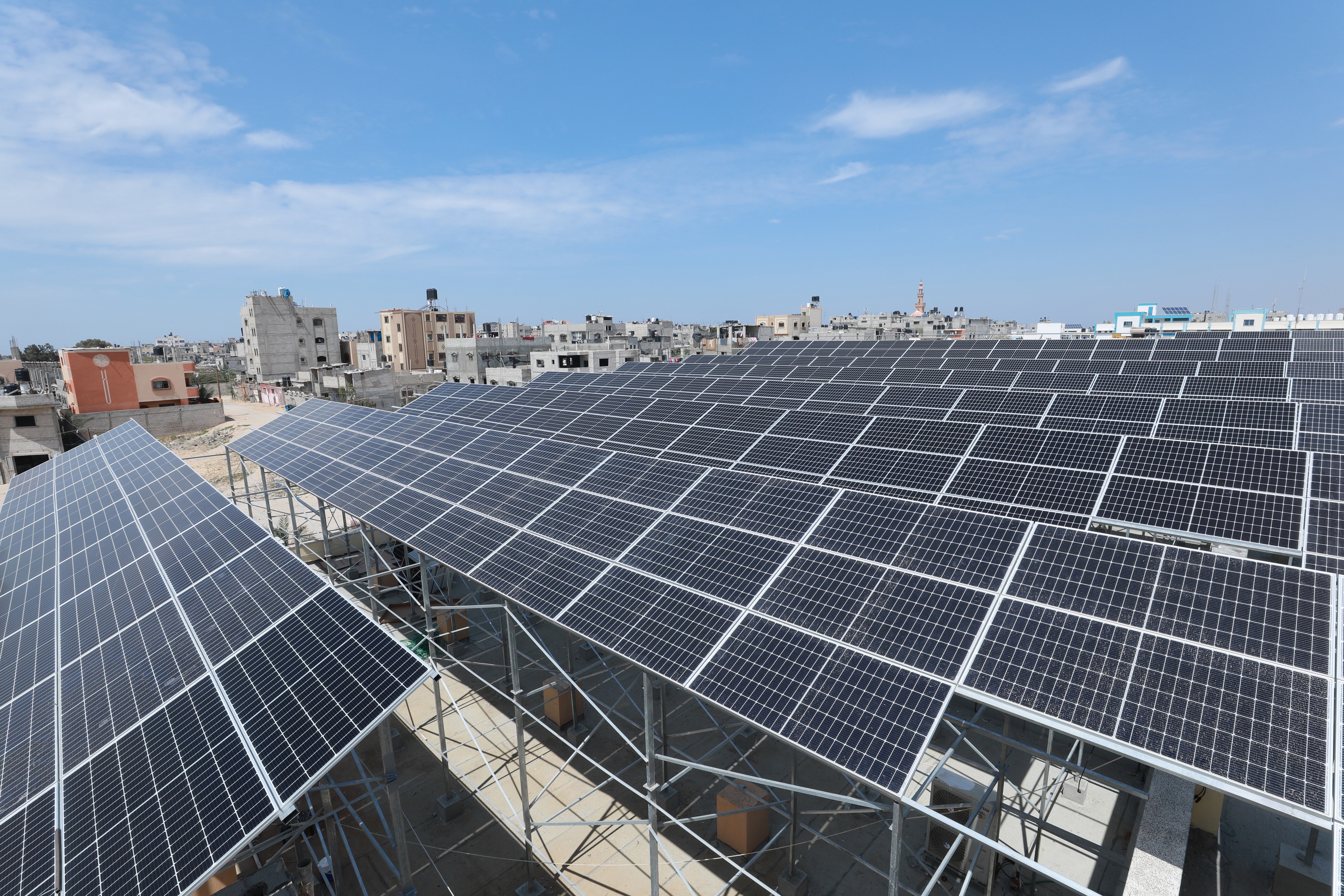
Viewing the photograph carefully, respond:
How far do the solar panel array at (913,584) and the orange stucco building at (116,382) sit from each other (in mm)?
51440

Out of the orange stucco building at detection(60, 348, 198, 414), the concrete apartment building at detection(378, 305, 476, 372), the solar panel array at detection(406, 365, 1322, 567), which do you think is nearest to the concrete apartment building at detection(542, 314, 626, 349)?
the concrete apartment building at detection(378, 305, 476, 372)

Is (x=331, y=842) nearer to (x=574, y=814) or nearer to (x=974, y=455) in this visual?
(x=574, y=814)

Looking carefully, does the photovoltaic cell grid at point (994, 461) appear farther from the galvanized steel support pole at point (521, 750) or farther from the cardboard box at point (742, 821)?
the galvanized steel support pole at point (521, 750)

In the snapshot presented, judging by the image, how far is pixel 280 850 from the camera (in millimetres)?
7660

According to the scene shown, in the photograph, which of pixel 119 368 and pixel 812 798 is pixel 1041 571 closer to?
pixel 812 798

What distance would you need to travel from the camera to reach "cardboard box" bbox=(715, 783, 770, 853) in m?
10.5

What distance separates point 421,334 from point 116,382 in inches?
1887

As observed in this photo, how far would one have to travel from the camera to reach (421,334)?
96562 mm

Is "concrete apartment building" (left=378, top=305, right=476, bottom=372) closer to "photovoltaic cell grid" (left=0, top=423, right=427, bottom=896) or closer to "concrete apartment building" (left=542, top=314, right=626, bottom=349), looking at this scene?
"concrete apartment building" (left=542, top=314, right=626, bottom=349)

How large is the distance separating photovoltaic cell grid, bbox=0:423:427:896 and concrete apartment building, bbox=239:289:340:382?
78.6 m

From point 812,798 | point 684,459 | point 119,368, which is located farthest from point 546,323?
point 812,798

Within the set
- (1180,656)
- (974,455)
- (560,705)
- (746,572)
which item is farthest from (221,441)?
(1180,656)

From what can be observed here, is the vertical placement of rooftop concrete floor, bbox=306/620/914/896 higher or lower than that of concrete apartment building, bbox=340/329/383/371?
lower

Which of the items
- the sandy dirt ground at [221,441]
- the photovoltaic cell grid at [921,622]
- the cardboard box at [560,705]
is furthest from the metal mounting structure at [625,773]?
the sandy dirt ground at [221,441]
